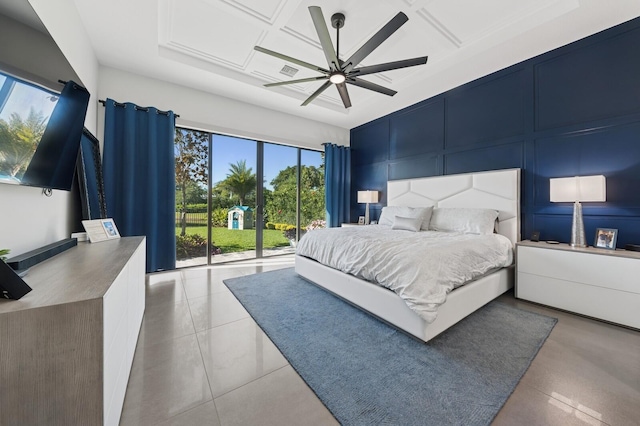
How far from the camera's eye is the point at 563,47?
2.78 meters

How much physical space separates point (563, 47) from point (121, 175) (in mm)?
5742

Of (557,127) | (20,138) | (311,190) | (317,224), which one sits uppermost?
(557,127)

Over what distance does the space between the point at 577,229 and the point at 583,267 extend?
466 millimetres

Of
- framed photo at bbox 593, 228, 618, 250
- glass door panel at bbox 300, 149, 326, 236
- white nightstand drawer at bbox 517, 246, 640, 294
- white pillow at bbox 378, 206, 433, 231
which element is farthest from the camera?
glass door panel at bbox 300, 149, 326, 236

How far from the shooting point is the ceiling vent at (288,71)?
3.32 meters

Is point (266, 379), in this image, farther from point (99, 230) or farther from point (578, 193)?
point (578, 193)

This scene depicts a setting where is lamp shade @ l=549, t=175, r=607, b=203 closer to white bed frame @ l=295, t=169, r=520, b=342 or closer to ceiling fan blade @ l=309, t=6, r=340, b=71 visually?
white bed frame @ l=295, t=169, r=520, b=342

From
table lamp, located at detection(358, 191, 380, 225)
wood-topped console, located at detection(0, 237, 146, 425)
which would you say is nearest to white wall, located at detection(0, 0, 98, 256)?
wood-topped console, located at detection(0, 237, 146, 425)

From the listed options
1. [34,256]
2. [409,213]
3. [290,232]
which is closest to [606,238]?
[409,213]

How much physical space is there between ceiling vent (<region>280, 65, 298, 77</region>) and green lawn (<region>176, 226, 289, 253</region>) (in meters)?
2.76

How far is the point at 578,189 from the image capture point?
246cm

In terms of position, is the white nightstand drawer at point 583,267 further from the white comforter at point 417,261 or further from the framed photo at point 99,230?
Answer: the framed photo at point 99,230

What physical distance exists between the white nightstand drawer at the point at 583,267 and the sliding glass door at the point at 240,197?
3722mm

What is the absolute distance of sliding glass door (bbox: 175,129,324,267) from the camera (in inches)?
157
